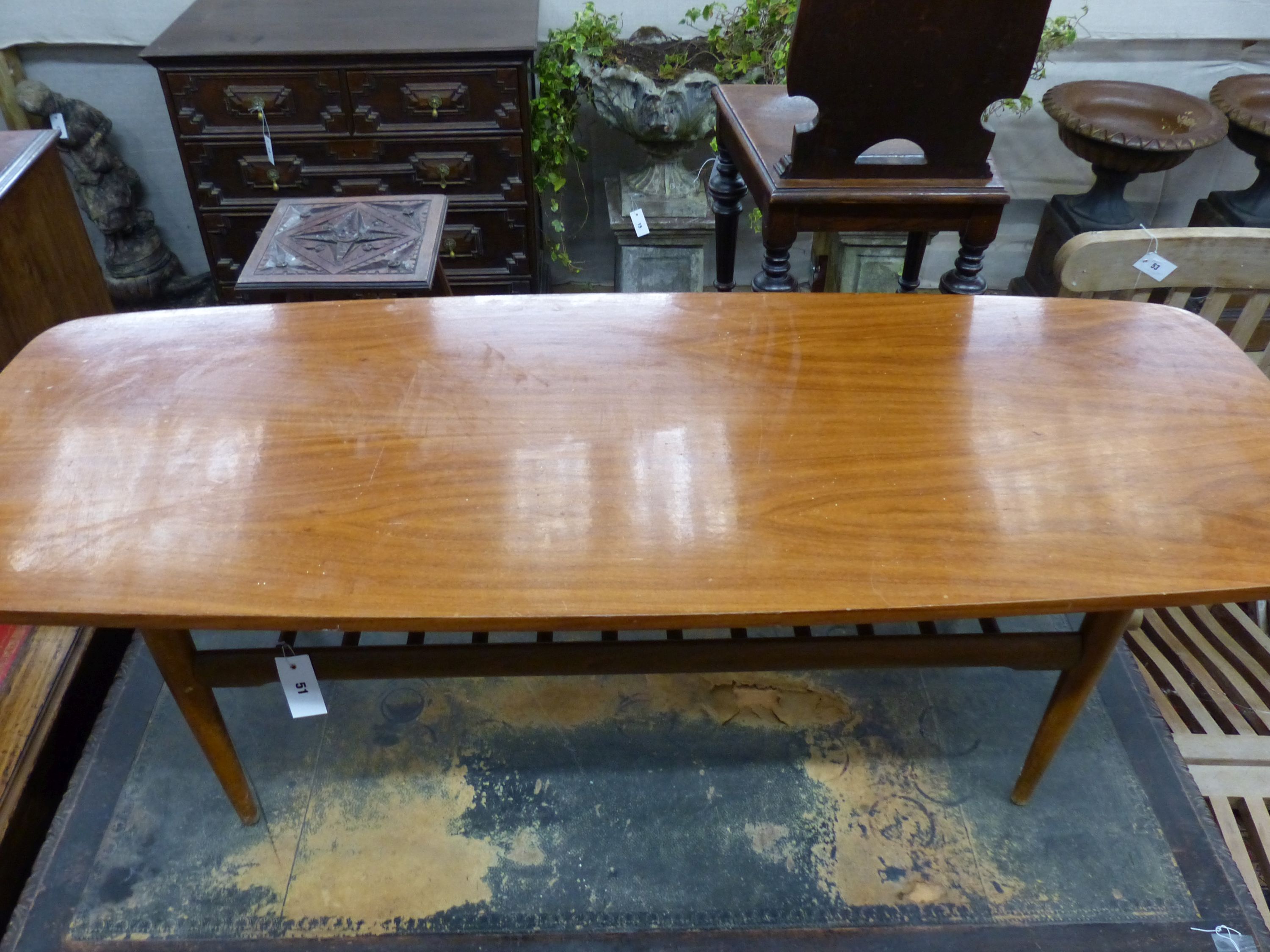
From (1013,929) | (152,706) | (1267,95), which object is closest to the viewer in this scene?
(1013,929)

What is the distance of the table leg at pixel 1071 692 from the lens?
133 centimetres

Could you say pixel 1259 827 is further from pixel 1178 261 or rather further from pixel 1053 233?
pixel 1053 233

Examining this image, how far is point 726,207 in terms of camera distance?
2.14 meters

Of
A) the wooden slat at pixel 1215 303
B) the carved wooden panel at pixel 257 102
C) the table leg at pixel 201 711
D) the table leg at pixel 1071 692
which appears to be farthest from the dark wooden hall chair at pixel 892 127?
the carved wooden panel at pixel 257 102

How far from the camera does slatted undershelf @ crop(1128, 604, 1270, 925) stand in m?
1.61

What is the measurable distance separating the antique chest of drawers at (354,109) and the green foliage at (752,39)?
601 mm

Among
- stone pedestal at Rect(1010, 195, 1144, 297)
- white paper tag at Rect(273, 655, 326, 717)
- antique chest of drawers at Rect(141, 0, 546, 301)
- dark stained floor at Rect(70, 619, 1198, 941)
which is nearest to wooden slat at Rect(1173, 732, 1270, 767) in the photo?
dark stained floor at Rect(70, 619, 1198, 941)

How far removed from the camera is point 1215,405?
1.30 m

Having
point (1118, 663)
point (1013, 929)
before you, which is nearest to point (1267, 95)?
point (1118, 663)

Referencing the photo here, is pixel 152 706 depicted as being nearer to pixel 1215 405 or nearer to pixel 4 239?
pixel 4 239

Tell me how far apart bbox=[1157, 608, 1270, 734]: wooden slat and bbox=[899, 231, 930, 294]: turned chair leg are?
A: 0.93 metres

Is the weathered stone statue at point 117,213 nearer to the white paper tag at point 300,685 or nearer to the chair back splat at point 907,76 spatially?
the white paper tag at point 300,685

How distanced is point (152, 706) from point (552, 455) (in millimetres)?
1154

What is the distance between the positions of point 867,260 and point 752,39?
810 mm
